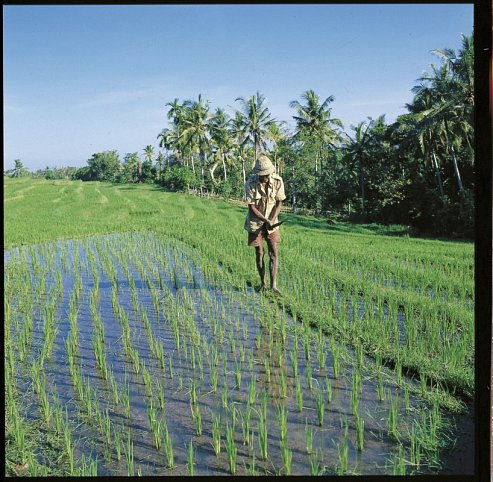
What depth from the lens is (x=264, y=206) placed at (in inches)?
188

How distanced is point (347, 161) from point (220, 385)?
4786 mm

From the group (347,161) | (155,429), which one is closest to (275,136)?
(347,161)

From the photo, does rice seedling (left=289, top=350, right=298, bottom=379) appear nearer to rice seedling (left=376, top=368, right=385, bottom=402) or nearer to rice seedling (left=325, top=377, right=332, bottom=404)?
rice seedling (left=325, top=377, right=332, bottom=404)

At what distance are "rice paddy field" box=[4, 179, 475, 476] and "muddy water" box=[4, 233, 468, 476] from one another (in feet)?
0.03

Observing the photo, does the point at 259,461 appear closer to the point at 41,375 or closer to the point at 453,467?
the point at 453,467

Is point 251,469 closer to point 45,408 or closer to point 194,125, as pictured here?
point 45,408

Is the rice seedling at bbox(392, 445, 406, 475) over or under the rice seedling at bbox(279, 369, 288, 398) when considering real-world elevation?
under

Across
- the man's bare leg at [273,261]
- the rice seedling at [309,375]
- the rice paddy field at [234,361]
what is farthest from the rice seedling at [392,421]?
the man's bare leg at [273,261]

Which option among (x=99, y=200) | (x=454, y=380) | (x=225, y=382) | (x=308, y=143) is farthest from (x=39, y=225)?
(x=454, y=380)

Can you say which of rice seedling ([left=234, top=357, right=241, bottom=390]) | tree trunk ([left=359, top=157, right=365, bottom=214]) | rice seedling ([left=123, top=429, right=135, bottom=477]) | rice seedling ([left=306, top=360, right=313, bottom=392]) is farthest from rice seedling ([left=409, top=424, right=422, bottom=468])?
tree trunk ([left=359, top=157, right=365, bottom=214])

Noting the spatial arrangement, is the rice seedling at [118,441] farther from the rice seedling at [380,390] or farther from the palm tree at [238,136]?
the palm tree at [238,136]

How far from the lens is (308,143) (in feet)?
21.3

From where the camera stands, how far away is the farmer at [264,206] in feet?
15.2

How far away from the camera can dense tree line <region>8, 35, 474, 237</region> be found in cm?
582
